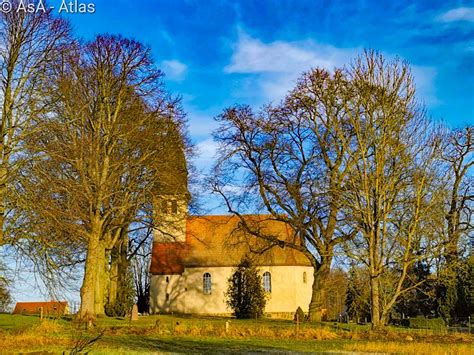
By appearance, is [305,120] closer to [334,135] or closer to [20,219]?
[334,135]

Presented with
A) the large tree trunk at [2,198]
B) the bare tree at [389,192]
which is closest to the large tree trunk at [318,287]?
the bare tree at [389,192]

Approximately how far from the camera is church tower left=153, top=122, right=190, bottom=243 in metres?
32.8

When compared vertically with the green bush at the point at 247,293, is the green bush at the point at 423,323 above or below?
below

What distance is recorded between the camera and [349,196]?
2606 cm

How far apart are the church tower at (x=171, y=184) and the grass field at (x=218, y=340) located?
9.39 meters

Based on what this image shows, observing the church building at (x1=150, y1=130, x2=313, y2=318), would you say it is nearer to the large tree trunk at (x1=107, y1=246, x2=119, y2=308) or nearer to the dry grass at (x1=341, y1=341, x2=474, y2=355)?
the large tree trunk at (x1=107, y1=246, x2=119, y2=308)

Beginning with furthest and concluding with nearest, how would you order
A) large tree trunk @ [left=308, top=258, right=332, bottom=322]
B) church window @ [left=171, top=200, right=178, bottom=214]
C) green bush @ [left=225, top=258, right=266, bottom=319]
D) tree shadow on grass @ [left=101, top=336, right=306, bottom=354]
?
green bush @ [left=225, top=258, right=266, bottom=319] → church window @ [left=171, top=200, right=178, bottom=214] → large tree trunk @ [left=308, top=258, right=332, bottom=322] → tree shadow on grass @ [left=101, top=336, right=306, bottom=354]

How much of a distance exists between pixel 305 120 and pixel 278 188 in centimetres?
422

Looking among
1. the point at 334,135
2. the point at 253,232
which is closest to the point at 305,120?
the point at 334,135

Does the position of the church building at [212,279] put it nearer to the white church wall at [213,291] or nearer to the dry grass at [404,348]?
the white church wall at [213,291]

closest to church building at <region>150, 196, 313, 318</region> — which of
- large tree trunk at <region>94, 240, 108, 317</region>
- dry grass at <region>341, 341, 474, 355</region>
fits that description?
large tree trunk at <region>94, 240, 108, 317</region>

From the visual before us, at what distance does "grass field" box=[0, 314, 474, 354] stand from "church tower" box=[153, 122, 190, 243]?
30.8 feet

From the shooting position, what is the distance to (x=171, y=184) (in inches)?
1303

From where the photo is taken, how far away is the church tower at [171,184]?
108ft
